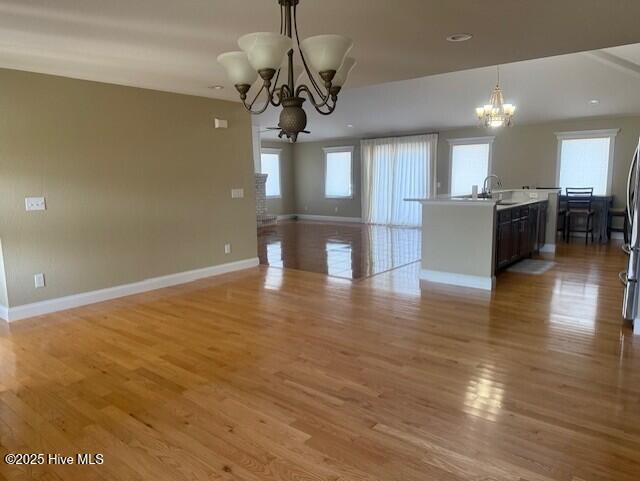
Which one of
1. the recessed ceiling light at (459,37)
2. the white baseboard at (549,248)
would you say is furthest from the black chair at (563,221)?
the recessed ceiling light at (459,37)

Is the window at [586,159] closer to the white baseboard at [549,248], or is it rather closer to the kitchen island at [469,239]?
the white baseboard at [549,248]

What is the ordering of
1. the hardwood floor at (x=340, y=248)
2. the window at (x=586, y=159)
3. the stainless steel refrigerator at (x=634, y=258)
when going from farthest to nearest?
the window at (x=586, y=159) < the hardwood floor at (x=340, y=248) < the stainless steel refrigerator at (x=634, y=258)

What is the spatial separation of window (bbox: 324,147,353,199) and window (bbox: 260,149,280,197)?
148 cm

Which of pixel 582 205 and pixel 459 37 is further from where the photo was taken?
pixel 582 205

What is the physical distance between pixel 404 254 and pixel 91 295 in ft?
14.8

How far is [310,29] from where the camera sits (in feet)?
9.64

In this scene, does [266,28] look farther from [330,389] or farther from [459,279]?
[459,279]

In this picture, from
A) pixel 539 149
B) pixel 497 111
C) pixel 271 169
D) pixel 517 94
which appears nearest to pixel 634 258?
pixel 497 111

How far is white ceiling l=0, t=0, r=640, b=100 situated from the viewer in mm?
2535

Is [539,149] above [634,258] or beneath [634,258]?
above

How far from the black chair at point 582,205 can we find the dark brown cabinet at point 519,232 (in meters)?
1.63

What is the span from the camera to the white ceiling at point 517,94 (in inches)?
235

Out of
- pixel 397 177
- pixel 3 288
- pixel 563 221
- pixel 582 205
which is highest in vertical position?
pixel 397 177

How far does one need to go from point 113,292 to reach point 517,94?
6.80 meters
